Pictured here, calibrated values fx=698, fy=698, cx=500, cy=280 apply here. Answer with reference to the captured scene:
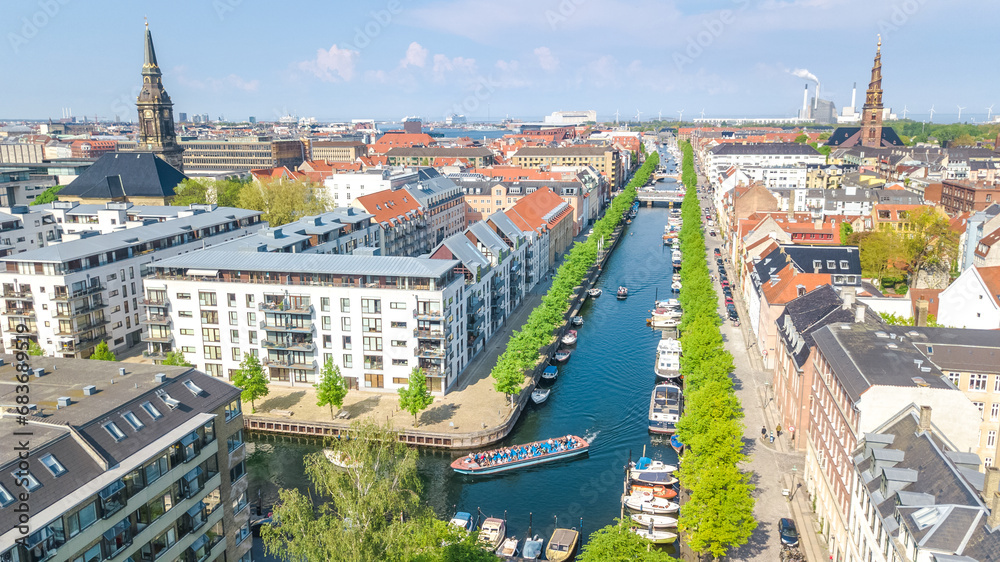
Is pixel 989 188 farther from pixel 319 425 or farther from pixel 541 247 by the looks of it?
pixel 319 425

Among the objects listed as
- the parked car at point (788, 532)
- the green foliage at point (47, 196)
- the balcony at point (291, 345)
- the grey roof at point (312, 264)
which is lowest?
the parked car at point (788, 532)

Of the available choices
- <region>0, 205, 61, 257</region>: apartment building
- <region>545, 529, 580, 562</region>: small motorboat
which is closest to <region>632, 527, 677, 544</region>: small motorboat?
<region>545, 529, 580, 562</region>: small motorboat

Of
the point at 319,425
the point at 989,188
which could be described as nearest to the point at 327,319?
the point at 319,425

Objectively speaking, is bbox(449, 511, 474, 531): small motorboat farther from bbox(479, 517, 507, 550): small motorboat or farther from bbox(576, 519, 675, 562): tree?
bbox(576, 519, 675, 562): tree

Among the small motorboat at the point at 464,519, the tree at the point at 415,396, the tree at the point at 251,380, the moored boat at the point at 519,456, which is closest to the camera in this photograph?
the small motorboat at the point at 464,519

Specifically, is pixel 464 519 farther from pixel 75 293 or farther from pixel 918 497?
pixel 75 293

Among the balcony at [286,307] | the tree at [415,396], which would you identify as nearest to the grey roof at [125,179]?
the balcony at [286,307]

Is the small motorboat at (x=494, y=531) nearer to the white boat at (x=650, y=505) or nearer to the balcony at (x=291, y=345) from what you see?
the white boat at (x=650, y=505)

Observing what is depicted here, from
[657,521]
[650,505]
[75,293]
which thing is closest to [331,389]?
[650,505]
